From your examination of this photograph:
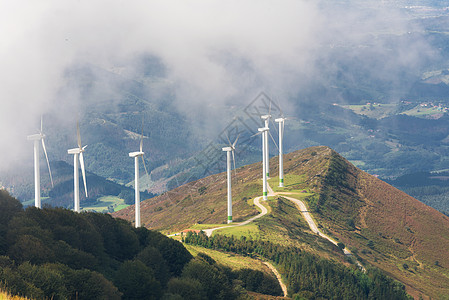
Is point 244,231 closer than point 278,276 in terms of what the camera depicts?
No

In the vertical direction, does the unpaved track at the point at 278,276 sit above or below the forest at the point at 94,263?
below

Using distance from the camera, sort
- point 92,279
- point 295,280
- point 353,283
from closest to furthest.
Answer: 1. point 92,279
2. point 295,280
3. point 353,283

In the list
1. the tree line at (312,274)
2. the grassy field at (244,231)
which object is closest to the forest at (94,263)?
the tree line at (312,274)

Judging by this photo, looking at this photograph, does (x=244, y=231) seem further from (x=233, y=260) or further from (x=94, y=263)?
(x=94, y=263)

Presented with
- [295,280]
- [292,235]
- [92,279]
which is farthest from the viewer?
[292,235]

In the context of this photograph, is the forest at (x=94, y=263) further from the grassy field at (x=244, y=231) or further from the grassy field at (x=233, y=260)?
the grassy field at (x=244, y=231)

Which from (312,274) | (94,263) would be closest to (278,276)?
(312,274)

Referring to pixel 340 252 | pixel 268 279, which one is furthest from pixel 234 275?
pixel 340 252

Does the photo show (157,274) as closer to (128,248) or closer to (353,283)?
(128,248)
